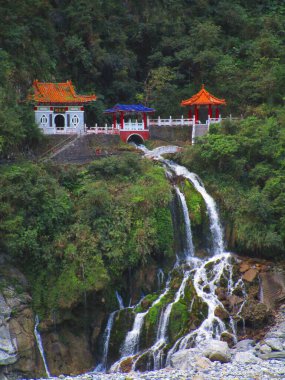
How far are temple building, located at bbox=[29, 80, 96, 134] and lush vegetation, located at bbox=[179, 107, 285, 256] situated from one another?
7.89 metres

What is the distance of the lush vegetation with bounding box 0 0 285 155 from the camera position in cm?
4234

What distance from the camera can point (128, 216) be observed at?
30.6 meters

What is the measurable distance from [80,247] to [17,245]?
117 inches

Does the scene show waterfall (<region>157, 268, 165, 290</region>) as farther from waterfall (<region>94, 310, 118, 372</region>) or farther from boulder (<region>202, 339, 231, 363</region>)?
boulder (<region>202, 339, 231, 363</region>)

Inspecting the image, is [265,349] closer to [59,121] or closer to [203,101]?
[203,101]

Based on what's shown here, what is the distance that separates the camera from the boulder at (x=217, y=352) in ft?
78.3

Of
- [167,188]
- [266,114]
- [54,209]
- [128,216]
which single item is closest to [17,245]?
[54,209]

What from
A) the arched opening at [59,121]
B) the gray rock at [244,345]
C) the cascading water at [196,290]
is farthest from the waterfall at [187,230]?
the arched opening at [59,121]

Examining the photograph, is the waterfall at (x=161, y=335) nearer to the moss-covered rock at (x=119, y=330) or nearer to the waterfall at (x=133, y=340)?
the waterfall at (x=133, y=340)

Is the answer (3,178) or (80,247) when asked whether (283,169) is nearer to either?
(80,247)

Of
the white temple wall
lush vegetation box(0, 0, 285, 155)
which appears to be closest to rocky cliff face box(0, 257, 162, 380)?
the white temple wall

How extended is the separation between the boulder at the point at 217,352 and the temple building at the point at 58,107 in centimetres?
1805

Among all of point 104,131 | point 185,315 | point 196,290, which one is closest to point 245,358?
point 185,315

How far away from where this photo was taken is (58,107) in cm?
3988
